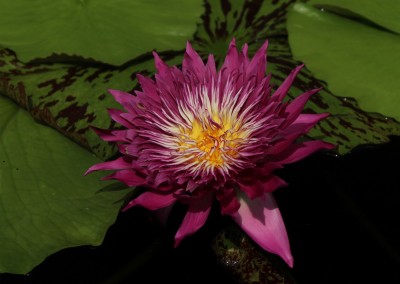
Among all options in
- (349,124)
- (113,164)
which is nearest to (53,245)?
(113,164)

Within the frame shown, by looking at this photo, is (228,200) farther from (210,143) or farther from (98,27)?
(98,27)

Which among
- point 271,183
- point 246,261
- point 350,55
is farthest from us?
point 350,55

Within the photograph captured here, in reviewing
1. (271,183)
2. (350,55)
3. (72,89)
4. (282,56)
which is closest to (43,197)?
(72,89)

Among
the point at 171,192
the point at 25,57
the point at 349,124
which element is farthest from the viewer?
the point at 25,57

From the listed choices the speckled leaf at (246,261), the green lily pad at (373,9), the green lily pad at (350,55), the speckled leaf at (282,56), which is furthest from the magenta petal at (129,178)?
the green lily pad at (373,9)

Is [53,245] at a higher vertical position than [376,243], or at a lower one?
lower

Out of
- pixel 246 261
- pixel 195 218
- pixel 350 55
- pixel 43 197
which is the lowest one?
pixel 43 197

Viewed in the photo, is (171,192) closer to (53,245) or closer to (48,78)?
(53,245)

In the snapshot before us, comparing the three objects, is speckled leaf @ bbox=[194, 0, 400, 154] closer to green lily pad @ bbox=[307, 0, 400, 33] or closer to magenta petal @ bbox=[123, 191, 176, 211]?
green lily pad @ bbox=[307, 0, 400, 33]
